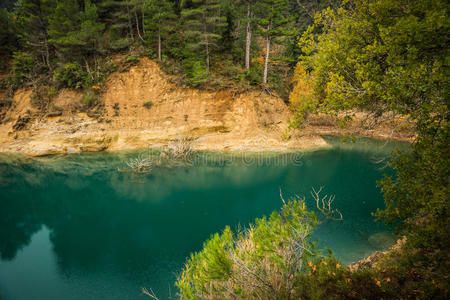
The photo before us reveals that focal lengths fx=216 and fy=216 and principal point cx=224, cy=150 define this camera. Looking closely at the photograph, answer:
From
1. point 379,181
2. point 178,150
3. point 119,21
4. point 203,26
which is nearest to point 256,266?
point 379,181

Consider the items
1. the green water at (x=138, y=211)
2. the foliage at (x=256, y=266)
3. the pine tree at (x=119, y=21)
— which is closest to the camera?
the foliage at (x=256, y=266)

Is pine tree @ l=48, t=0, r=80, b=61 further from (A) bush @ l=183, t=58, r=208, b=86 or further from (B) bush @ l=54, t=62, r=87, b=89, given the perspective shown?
(A) bush @ l=183, t=58, r=208, b=86

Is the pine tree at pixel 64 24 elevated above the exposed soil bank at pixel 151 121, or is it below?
above

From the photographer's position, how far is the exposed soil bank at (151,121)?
70.9 ft

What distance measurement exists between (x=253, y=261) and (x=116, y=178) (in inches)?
601

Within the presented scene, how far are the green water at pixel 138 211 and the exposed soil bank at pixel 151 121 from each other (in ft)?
6.20

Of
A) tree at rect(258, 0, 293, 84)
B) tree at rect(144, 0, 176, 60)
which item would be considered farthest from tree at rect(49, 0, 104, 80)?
tree at rect(258, 0, 293, 84)

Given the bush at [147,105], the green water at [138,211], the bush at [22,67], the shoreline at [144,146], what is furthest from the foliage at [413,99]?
the bush at [22,67]

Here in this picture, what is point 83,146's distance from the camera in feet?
69.3

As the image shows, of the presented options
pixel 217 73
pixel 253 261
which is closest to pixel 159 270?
pixel 253 261

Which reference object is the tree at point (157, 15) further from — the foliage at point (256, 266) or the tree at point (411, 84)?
the foliage at point (256, 266)

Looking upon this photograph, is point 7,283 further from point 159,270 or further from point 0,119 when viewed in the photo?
point 0,119

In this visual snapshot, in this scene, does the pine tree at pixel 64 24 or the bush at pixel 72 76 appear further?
the bush at pixel 72 76

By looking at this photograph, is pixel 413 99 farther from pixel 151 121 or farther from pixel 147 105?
pixel 147 105
